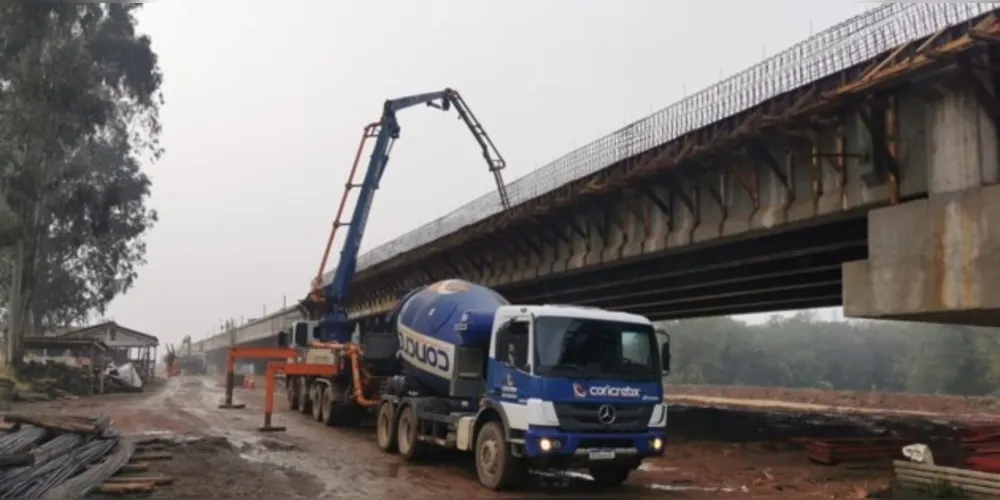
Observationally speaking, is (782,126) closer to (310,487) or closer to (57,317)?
(310,487)

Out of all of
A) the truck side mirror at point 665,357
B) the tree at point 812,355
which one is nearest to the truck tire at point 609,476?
the truck side mirror at point 665,357

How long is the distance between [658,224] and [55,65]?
25245 millimetres

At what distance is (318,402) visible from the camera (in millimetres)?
23625

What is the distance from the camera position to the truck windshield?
1162 centimetres

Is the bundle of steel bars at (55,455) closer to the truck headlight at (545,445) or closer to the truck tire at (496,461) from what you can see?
the truck tire at (496,461)

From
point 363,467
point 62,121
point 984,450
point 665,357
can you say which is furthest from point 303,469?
point 62,121

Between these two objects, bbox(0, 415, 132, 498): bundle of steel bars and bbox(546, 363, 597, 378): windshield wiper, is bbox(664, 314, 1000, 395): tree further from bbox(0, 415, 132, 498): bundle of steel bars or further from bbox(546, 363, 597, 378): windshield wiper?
bbox(0, 415, 132, 498): bundle of steel bars

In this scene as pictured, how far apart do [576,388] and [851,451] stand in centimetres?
750

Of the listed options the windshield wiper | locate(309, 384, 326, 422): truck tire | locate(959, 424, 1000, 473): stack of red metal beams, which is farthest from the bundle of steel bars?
locate(959, 424, 1000, 473): stack of red metal beams

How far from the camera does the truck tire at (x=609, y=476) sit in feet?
42.0

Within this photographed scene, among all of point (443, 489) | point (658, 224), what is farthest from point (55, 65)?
point (443, 489)

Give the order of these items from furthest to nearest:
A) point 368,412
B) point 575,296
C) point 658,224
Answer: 1. point 575,296
2. point 368,412
3. point 658,224

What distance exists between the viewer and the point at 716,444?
755 inches

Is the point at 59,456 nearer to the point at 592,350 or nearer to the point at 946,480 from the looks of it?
the point at 592,350
